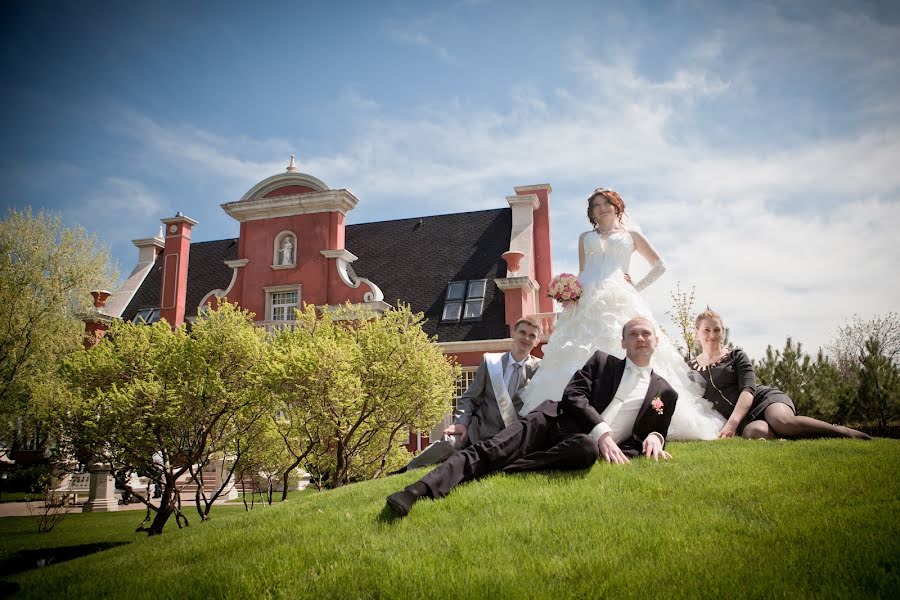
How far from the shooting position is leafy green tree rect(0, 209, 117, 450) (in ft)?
65.7

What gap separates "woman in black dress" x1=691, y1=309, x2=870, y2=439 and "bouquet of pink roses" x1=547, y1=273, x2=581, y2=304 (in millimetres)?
1811

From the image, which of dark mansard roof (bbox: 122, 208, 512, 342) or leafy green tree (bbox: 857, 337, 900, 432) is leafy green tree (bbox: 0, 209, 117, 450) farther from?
leafy green tree (bbox: 857, 337, 900, 432)

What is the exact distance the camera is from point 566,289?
372 inches

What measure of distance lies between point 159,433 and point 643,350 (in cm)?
1272

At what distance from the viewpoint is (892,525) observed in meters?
4.43

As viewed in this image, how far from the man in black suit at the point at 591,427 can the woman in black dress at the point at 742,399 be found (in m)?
2.03

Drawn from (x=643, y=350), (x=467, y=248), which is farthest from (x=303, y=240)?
(x=643, y=350)

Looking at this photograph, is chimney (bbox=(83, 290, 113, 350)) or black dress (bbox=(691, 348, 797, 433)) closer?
black dress (bbox=(691, 348, 797, 433))

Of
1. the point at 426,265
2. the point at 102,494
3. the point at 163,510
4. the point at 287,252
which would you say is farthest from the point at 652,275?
the point at 102,494

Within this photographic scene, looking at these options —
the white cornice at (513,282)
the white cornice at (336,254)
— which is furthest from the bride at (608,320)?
the white cornice at (336,254)

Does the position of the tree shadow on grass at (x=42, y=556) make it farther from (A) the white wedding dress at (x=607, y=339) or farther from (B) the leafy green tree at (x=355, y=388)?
(A) the white wedding dress at (x=607, y=339)

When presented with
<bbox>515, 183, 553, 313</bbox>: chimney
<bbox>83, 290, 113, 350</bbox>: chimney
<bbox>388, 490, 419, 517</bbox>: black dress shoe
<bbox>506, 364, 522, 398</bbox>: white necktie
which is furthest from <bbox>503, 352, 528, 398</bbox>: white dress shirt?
<bbox>83, 290, 113, 350</bbox>: chimney

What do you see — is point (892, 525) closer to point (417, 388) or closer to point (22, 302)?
point (417, 388)

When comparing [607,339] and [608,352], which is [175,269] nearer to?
[607,339]
